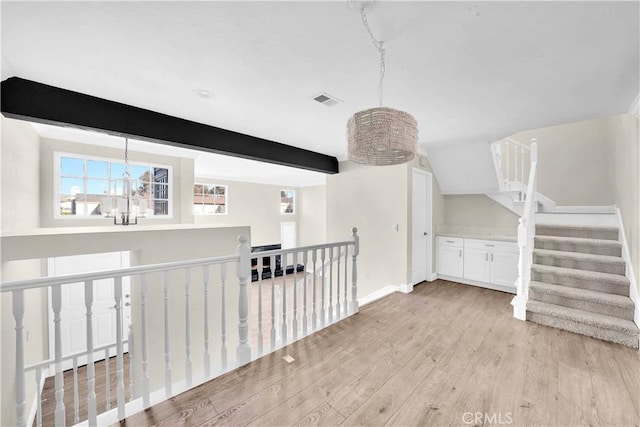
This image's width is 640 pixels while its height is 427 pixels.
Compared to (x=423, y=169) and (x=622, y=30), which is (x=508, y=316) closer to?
(x=423, y=169)

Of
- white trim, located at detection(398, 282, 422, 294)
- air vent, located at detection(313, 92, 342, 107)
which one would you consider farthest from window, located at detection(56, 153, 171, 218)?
white trim, located at detection(398, 282, 422, 294)

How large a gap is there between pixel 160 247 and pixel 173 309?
0.84m

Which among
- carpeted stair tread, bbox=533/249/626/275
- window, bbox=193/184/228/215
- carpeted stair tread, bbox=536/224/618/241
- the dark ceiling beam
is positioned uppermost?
the dark ceiling beam

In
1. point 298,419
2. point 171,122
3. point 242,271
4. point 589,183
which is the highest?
point 171,122

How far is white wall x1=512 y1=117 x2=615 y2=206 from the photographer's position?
4.34 meters

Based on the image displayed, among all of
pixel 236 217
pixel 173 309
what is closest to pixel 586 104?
pixel 173 309

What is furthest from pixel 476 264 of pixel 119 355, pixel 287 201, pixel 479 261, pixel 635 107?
pixel 287 201

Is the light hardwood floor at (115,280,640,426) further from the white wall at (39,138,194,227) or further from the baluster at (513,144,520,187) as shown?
the white wall at (39,138,194,227)

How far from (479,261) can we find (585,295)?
149 centimetres

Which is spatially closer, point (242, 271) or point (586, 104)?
point (242, 271)

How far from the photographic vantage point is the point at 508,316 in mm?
3252

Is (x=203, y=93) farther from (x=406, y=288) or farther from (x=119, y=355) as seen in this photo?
(x=406, y=288)

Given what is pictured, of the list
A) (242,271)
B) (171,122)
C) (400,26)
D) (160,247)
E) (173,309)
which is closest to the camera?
(400,26)

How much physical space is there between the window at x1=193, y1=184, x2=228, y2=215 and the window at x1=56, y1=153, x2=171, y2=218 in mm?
2170
